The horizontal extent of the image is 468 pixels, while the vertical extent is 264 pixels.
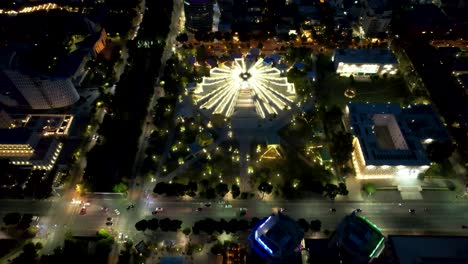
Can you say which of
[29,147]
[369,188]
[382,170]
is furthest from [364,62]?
[29,147]

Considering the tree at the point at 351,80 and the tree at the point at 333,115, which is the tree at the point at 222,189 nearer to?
the tree at the point at 333,115

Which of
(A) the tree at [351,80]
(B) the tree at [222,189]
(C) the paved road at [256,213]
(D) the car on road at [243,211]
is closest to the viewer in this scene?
(C) the paved road at [256,213]

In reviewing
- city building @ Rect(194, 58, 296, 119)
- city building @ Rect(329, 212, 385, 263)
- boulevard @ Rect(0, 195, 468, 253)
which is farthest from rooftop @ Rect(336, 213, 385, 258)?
city building @ Rect(194, 58, 296, 119)

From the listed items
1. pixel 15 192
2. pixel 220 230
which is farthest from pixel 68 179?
pixel 220 230

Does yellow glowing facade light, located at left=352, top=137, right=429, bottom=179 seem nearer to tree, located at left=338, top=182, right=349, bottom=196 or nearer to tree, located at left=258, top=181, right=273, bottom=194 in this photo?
tree, located at left=338, top=182, right=349, bottom=196

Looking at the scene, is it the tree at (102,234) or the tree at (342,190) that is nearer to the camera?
the tree at (102,234)

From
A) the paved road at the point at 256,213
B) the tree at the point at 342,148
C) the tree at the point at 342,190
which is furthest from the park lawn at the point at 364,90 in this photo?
the paved road at the point at 256,213
